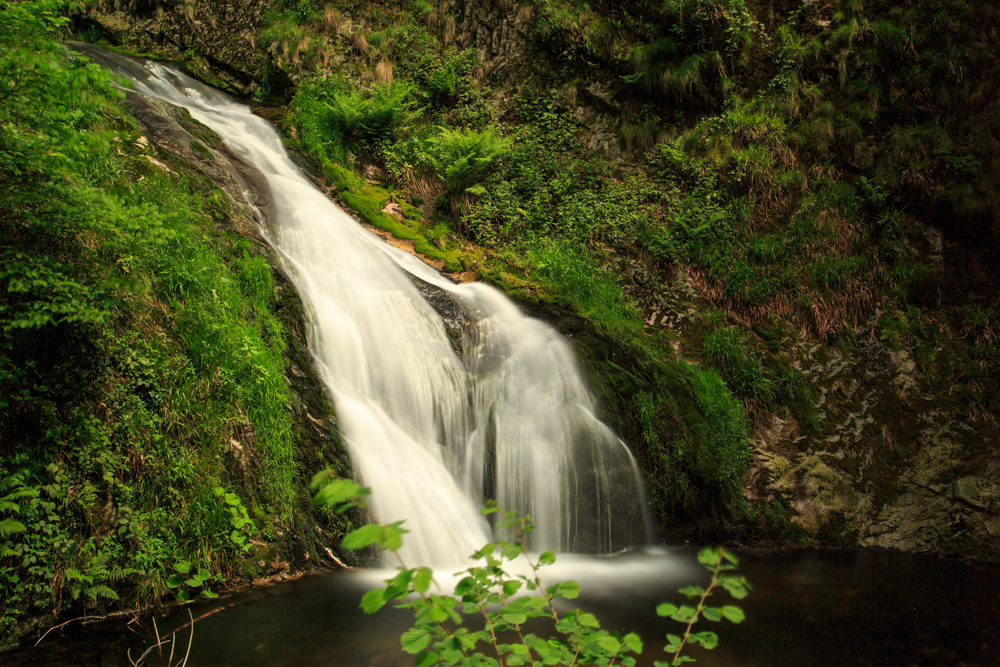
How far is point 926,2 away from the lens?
10.2 meters

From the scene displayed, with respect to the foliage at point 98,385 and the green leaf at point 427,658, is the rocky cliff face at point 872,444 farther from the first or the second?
the green leaf at point 427,658

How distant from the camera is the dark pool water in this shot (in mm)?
3203

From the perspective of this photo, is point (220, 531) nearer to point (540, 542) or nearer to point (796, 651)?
point (540, 542)

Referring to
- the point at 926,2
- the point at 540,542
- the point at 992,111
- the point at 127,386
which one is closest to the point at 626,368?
the point at 540,542

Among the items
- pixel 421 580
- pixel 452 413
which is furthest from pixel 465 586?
pixel 452 413

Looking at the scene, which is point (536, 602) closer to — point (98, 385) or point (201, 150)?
point (98, 385)

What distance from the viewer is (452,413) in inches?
228

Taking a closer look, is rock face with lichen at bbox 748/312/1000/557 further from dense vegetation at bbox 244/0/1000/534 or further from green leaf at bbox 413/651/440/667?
green leaf at bbox 413/651/440/667

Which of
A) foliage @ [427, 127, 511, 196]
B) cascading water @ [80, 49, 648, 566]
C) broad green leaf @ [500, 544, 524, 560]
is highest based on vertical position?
foliage @ [427, 127, 511, 196]

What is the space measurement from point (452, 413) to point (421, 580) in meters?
4.42

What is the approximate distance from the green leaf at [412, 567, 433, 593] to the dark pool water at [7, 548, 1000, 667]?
7.19ft

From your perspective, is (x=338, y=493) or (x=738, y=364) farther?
(x=738, y=364)

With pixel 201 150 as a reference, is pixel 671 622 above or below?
below

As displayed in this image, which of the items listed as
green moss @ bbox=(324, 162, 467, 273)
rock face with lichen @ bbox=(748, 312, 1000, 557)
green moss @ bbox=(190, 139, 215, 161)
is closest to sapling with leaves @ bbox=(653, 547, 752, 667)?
rock face with lichen @ bbox=(748, 312, 1000, 557)
